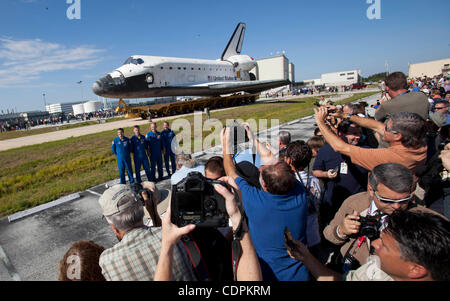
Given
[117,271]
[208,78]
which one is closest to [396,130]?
[117,271]

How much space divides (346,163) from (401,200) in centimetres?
145

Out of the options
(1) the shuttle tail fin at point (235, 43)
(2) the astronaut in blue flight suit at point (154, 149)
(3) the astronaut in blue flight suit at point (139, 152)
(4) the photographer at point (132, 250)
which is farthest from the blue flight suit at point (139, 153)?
(1) the shuttle tail fin at point (235, 43)

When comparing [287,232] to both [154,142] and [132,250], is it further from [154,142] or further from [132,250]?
[154,142]

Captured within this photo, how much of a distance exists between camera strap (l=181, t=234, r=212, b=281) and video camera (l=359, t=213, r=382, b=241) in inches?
46.0

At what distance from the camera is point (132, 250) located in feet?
5.02

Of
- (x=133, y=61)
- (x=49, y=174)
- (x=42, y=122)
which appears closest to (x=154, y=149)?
(x=49, y=174)

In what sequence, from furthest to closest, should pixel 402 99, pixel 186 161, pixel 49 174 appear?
pixel 49 174 < pixel 186 161 < pixel 402 99

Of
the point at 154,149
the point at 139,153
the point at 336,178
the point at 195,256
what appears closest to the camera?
the point at 195,256

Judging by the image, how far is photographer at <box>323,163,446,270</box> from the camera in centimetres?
179

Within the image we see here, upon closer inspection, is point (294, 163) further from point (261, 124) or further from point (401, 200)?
point (261, 124)

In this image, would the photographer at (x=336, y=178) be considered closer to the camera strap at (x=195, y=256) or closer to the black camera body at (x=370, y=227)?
the black camera body at (x=370, y=227)

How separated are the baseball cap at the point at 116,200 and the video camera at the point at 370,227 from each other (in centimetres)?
173

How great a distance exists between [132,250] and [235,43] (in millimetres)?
42608
